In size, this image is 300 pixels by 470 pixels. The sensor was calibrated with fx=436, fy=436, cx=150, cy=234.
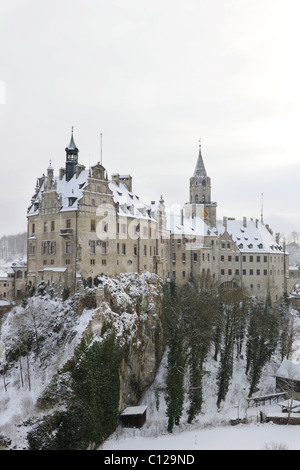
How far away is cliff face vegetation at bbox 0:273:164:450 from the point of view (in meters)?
37.3

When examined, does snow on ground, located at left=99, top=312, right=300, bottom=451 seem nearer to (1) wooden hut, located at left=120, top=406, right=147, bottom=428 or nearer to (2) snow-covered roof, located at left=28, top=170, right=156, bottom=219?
(1) wooden hut, located at left=120, top=406, right=147, bottom=428

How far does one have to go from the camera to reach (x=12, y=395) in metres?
41.8

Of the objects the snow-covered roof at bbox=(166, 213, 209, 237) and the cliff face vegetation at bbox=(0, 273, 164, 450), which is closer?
the cliff face vegetation at bbox=(0, 273, 164, 450)

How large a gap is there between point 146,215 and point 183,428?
1199 inches

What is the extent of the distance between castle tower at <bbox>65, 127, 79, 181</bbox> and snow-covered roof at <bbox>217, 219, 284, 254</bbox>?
38.7 meters

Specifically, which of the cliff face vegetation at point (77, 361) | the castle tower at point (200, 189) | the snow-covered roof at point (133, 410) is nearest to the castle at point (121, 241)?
the cliff face vegetation at point (77, 361)

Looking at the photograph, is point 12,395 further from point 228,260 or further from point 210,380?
point 228,260

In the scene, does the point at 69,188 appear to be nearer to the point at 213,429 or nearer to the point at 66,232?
the point at 66,232

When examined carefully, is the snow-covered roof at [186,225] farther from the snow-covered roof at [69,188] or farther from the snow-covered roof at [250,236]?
the snow-covered roof at [69,188]

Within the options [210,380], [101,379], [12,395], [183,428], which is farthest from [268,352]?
[12,395]

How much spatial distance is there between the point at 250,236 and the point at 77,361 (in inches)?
2166

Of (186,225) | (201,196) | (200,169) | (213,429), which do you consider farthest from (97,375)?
(200,169)

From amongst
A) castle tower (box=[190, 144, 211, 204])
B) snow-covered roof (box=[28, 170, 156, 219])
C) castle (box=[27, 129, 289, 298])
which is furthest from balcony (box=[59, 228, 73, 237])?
castle tower (box=[190, 144, 211, 204])

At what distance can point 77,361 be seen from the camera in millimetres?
41125
